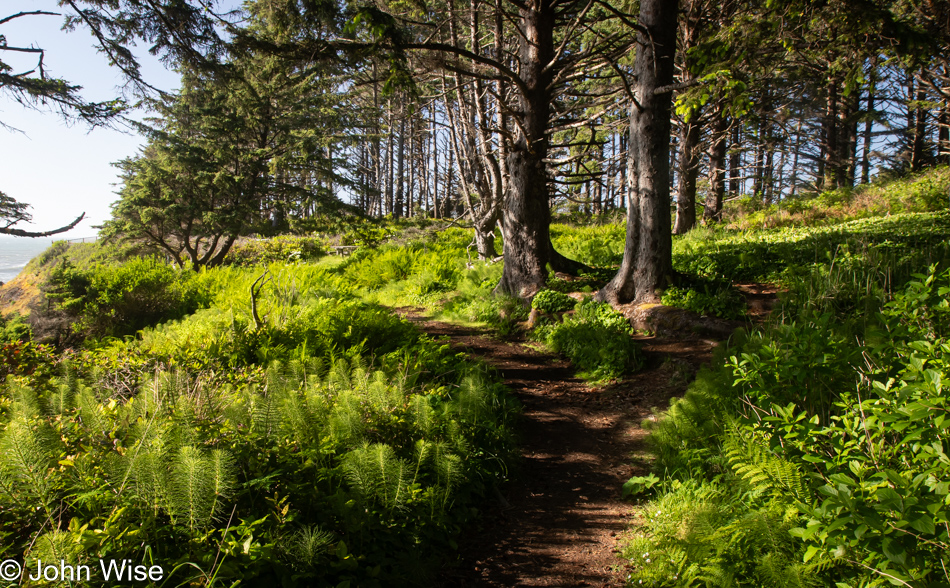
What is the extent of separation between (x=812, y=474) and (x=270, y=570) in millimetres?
2465

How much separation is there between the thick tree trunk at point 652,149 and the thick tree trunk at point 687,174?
5.38 metres

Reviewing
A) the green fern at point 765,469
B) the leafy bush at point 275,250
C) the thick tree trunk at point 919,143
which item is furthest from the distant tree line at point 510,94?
the thick tree trunk at point 919,143

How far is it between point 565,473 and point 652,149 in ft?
15.8

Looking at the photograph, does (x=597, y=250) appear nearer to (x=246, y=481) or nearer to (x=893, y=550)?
(x=246, y=481)

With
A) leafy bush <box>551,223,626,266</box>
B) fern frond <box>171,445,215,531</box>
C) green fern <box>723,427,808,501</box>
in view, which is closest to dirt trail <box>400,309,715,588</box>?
green fern <box>723,427,808,501</box>

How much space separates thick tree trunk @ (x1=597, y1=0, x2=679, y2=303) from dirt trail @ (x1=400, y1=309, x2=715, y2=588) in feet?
3.87

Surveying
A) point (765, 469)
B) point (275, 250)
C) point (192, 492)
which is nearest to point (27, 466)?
point (192, 492)

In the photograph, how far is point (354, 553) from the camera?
2365mm

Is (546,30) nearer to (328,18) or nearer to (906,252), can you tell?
(328,18)

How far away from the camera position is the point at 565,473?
3.67 metres

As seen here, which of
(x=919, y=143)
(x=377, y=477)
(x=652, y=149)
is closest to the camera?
(x=377, y=477)

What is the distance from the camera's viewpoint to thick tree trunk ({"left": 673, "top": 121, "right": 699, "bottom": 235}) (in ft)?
40.0

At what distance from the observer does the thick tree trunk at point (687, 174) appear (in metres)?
12.2

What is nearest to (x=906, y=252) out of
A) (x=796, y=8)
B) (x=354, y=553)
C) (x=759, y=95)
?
(x=796, y=8)
